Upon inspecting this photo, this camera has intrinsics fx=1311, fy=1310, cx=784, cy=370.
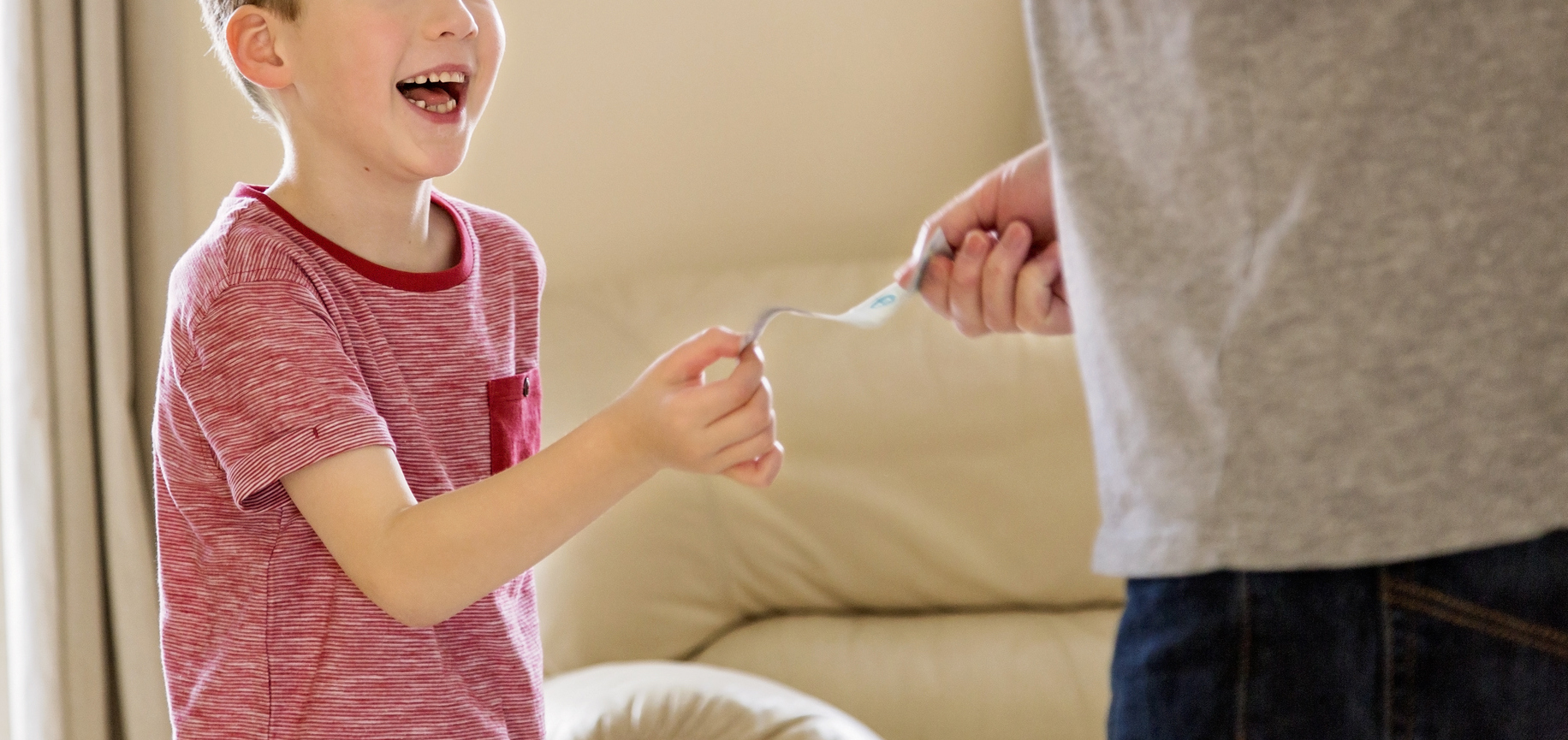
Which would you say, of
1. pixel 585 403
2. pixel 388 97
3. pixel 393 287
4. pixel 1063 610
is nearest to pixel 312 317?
pixel 393 287

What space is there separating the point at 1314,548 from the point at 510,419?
0.65 meters

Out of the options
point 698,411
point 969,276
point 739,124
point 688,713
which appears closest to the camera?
point 698,411

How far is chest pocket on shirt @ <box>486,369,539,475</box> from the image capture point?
1.02m

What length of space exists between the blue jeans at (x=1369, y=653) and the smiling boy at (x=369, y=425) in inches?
14.2

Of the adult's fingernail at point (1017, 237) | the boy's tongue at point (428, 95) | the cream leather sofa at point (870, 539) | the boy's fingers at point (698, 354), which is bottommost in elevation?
the cream leather sofa at point (870, 539)

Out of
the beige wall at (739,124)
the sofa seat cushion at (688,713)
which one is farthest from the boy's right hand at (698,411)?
the beige wall at (739,124)

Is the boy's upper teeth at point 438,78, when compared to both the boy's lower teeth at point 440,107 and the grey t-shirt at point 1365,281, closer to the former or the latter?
the boy's lower teeth at point 440,107

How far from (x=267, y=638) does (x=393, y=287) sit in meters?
0.27

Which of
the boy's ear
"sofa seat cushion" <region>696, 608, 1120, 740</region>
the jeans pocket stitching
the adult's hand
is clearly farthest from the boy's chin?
"sofa seat cushion" <region>696, 608, 1120, 740</region>

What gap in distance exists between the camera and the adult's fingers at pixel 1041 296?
3.03ft

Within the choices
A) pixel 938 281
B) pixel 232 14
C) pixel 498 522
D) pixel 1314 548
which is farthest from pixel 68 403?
pixel 1314 548

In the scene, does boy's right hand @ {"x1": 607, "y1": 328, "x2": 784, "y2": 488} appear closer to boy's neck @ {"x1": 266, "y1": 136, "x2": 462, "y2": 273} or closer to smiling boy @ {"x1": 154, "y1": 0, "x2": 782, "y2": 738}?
smiling boy @ {"x1": 154, "y1": 0, "x2": 782, "y2": 738}

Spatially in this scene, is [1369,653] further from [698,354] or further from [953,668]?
[953,668]

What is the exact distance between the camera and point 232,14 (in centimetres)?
102
